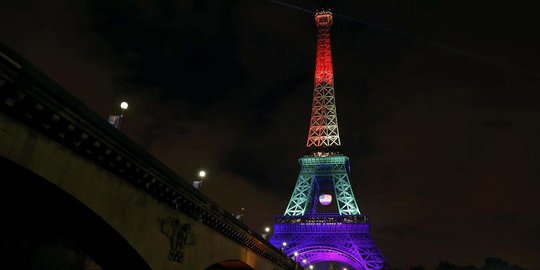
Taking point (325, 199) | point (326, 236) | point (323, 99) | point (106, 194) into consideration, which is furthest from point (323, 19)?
point (106, 194)

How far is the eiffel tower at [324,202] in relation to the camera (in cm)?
6569

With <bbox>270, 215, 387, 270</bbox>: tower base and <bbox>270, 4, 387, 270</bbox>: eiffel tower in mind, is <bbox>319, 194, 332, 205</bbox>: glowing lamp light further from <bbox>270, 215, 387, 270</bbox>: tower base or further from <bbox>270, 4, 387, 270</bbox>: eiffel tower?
<bbox>270, 215, 387, 270</bbox>: tower base

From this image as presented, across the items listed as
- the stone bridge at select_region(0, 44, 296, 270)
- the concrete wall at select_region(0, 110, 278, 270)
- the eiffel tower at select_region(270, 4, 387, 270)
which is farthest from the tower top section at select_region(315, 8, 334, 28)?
the concrete wall at select_region(0, 110, 278, 270)

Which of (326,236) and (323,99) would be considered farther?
(323,99)

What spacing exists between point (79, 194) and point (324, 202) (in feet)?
279

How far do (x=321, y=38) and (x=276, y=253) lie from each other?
71.8 metres

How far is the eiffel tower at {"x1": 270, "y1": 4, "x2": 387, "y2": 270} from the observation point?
65.7 meters

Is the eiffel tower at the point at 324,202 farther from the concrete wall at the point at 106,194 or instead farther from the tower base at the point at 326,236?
the concrete wall at the point at 106,194

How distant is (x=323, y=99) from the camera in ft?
293

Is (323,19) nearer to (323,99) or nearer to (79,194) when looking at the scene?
(323,99)

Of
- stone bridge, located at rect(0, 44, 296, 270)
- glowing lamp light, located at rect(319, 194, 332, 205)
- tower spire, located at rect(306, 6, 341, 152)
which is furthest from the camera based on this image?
glowing lamp light, located at rect(319, 194, 332, 205)

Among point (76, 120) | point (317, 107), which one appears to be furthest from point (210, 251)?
point (317, 107)

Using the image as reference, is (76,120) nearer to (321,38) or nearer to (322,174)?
(322,174)

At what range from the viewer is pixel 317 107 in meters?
88.8
